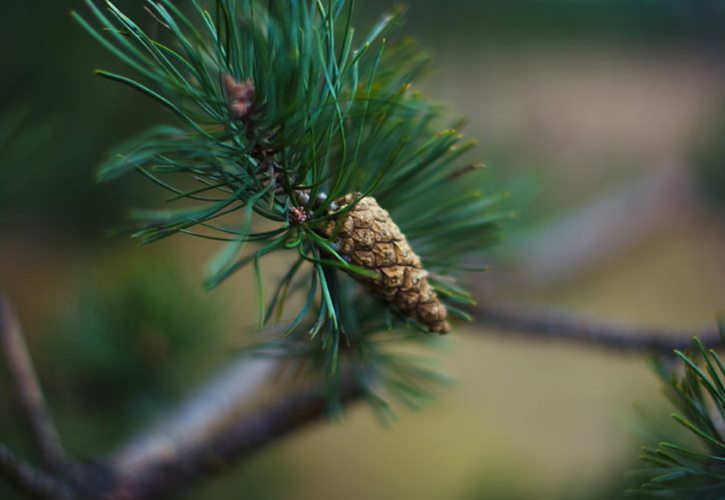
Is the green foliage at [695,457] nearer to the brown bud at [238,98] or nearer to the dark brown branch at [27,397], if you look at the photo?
the brown bud at [238,98]

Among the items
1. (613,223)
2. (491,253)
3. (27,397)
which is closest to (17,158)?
(27,397)

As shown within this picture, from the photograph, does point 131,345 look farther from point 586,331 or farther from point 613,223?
point 613,223

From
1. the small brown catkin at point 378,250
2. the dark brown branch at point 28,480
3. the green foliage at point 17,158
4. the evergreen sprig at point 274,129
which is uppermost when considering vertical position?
the green foliage at point 17,158

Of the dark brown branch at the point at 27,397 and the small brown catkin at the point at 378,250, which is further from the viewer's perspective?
the dark brown branch at the point at 27,397

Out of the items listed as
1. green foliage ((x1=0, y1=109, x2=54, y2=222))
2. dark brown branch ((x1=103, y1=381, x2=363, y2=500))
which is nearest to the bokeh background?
green foliage ((x1=0, y1=109, x2=54, y2=222))

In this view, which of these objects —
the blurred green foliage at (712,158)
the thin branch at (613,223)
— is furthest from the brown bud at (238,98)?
the blurred green foliage at (712,158)

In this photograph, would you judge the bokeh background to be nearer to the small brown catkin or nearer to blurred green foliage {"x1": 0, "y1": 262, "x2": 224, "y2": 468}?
blurred green foliage {"x1": 0, "y1": 262, "x2": 224, "y2": 468}
